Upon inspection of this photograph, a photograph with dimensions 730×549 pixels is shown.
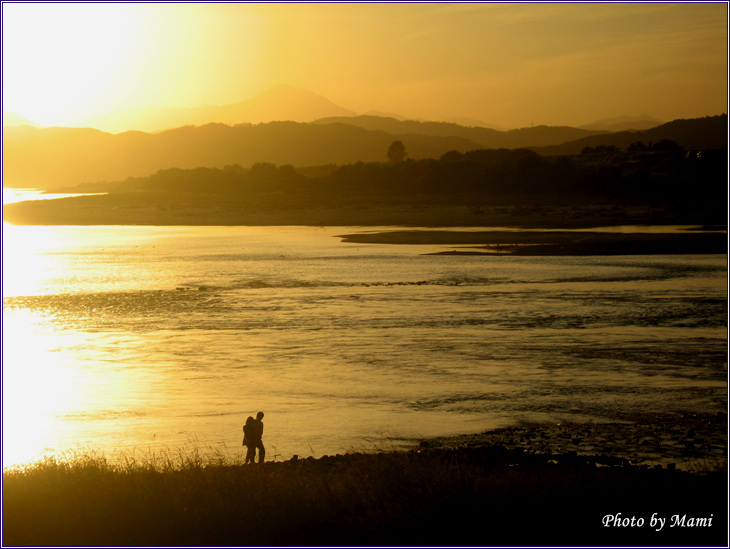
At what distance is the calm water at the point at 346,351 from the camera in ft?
51.7

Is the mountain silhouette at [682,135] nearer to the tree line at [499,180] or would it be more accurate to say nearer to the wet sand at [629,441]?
the tree line at [499,180]

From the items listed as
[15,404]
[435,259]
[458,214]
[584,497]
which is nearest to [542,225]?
[458,214]

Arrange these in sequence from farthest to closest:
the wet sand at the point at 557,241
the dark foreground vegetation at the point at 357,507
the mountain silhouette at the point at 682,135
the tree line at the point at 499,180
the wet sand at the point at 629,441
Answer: the mountain silhouette at the point at 682,135 → the tree line at the point at 499,180 → the wet sand at the point at 557,241 → the wet sand at the point at 629,441 → the dark foreground vegetation at the point at 357,507

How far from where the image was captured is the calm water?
15.8m

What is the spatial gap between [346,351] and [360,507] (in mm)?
11744

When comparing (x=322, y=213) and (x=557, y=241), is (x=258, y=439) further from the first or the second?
(x=322, y=213)

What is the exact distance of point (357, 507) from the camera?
10.1 meters

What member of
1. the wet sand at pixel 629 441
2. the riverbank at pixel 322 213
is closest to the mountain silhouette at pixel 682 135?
the riverbank at pixel 322 213

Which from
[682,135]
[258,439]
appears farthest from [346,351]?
[682,135]

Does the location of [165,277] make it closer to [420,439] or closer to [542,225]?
[420,439]

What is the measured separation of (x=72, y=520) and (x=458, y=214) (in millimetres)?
69877

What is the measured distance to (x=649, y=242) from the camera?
51906 millimetres

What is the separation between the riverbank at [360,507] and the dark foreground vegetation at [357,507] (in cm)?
2

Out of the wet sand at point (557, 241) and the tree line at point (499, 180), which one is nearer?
the wet sand at point (557, 241)
